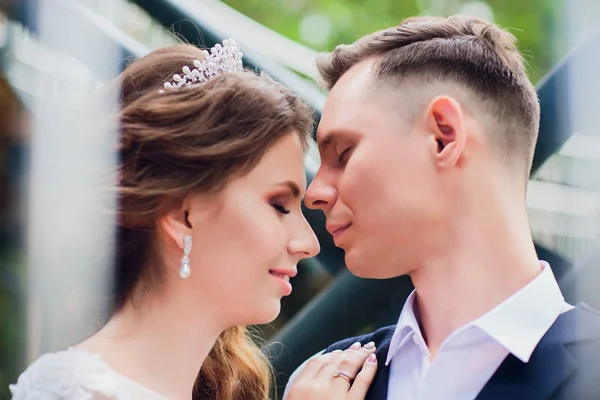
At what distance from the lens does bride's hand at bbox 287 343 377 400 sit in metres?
1.28

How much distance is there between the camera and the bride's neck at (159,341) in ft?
4.17

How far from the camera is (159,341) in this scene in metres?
1.29

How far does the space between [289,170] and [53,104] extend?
60cm

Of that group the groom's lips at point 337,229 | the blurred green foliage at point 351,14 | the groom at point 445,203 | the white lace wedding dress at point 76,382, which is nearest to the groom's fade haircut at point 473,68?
the groom at point 445,203

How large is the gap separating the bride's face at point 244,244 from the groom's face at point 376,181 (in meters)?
0.09

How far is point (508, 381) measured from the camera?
1173mm

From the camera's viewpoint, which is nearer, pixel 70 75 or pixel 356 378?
pixel 356 378

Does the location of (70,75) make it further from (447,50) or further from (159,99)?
(447,50)

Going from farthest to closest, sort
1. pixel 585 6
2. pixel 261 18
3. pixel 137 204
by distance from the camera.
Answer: pixel 261 18 < pixel 585 6 < pixel 137 204

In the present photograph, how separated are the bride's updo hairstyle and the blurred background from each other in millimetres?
60

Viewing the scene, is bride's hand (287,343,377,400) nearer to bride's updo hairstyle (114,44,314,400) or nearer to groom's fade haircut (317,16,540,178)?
bride's updo hairstyle (114,44,314,400)

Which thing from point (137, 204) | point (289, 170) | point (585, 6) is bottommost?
point (137, 204)

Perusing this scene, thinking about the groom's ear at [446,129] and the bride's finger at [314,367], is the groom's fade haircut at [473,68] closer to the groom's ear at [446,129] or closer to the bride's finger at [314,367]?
the groom's ear at [446,129]

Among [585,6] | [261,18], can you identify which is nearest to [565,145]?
[585,6]
